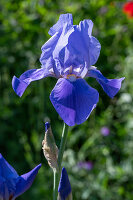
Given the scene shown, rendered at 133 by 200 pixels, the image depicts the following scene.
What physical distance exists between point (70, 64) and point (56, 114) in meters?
1.76

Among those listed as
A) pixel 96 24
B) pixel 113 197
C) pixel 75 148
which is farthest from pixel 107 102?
pixel 113 197

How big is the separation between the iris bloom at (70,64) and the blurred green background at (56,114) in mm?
1265

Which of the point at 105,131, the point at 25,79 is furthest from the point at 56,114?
the point at 25,79

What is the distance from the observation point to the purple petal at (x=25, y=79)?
2.62 feet

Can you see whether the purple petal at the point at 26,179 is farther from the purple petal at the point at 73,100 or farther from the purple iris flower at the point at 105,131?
the purple iris flower at the point at 105,131

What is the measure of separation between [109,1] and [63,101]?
2071mm

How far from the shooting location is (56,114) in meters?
2.57

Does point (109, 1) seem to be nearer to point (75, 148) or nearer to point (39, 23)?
point (39, 23)

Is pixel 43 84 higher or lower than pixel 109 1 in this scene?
lower

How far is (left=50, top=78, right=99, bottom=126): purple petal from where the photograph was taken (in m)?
0.71

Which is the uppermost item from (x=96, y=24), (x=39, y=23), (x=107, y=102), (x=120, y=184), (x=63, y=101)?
(x=63, y=101)

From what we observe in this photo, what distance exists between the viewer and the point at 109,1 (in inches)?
103

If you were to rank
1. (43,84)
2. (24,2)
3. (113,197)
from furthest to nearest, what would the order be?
(43,84)
(24,2)
(113,197)

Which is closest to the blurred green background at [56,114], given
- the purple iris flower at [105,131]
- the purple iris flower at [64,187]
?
the purple iris flower at [105,131]
